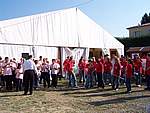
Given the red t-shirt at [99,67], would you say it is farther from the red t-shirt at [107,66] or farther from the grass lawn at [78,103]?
the grass lawn at [78,103]

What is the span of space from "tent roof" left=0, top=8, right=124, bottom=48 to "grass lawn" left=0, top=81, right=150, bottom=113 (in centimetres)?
675

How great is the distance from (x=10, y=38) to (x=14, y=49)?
0.70 m

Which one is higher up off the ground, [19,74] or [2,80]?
[19,74]

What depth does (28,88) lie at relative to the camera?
1567 cm

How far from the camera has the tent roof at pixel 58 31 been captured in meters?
20.8

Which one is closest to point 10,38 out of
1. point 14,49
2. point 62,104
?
point 14,49

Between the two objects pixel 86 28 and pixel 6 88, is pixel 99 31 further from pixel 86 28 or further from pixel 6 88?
pixel 6 88

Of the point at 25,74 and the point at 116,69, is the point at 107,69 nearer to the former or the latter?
the point at 116,69

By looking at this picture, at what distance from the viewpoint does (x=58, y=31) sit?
23531mm

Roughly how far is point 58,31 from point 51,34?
2.37 feet

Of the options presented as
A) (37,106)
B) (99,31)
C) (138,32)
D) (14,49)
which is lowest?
(37,106)

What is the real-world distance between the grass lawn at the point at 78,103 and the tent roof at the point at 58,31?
6748mm

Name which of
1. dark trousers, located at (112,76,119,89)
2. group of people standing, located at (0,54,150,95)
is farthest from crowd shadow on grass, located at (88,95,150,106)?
dark trousers, located at (112,76,119,89)

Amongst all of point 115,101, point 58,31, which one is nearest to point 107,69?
point 115,101
